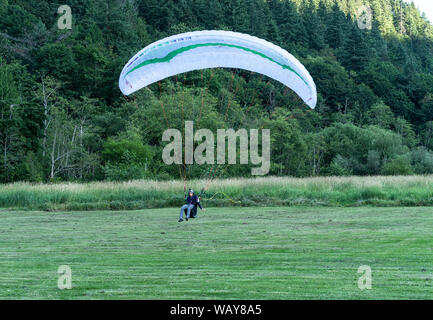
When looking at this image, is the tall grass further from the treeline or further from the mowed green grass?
the mowed green grass

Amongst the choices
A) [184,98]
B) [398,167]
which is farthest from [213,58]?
[398,167]

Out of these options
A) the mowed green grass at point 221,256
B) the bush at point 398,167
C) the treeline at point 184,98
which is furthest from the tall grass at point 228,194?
the bush at point 398,167

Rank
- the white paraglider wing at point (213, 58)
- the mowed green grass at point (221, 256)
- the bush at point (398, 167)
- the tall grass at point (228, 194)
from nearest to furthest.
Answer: the mowed green grass at point (221, 256), the white paraglider wing at point (213, 58), the tall grass at point (228, 194), the bush at point (398, 167)

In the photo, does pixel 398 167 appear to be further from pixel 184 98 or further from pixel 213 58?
pixel 213 58

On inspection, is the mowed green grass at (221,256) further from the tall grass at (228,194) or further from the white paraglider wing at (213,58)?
the tall grass at (228,194)

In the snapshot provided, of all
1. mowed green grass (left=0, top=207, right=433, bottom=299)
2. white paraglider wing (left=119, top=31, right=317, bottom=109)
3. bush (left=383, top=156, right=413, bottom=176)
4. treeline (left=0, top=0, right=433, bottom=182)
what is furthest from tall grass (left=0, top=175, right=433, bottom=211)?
bush (left=383, top=156, right=413, bottom=176)

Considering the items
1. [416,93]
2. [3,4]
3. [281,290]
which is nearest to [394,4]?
[416,93]

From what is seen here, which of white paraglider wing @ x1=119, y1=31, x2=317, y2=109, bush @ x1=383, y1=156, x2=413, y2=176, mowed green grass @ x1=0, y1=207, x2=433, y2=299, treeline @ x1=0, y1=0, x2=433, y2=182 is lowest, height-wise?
mowed green grass @ x1=0, y1=207, x2=433, y2=299

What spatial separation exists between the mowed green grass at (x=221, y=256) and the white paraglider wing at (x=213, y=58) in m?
4.30

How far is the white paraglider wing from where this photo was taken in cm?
1688

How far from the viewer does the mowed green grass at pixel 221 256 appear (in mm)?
8617

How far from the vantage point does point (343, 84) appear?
85938mm

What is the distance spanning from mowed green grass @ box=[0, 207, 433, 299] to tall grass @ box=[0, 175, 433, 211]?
5403mm
